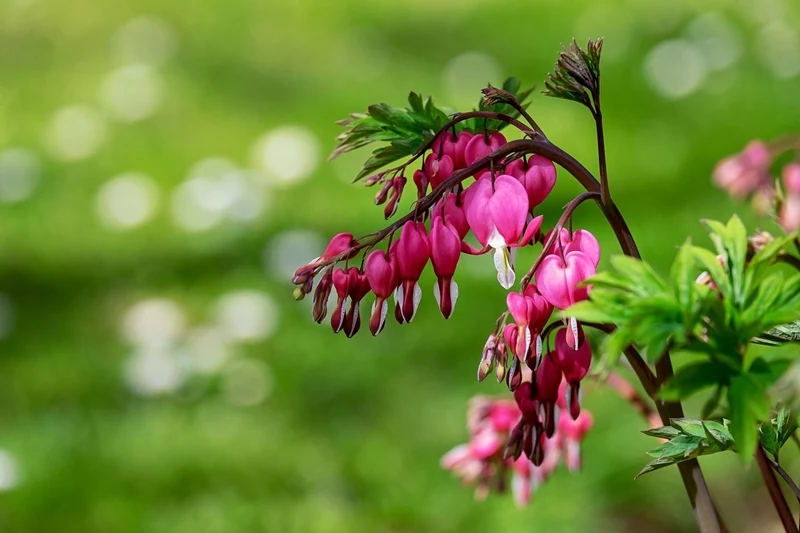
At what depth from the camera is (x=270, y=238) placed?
3.22 meters

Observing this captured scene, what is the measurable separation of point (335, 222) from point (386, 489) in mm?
1318

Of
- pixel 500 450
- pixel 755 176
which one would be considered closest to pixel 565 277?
pixel 500 450

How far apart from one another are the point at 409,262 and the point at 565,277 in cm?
15

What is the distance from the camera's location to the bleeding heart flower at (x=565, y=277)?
31.6 inches

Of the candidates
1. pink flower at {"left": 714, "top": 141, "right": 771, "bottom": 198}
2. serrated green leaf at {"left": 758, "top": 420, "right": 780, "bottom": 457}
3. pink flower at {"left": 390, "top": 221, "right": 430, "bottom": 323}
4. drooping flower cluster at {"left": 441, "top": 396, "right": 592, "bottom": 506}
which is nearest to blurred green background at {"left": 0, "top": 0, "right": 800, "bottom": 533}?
drooping flower cluster at {"left": 441, "top": 396, "right": 592, "bottom": 506}

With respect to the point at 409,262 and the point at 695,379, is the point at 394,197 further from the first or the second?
the point at 695,379

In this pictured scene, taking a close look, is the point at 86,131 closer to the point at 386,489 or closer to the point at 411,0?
the point at 411,0

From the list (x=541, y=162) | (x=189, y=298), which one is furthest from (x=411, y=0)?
(x=541, y=162)

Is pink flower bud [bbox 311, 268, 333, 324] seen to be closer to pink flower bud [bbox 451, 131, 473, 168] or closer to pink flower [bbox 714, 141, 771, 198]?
pink flower bud [bbox 451, 131, 473, 168]

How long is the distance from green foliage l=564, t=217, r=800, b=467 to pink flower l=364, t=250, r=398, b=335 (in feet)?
0.67

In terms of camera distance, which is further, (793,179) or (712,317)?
(793,179)

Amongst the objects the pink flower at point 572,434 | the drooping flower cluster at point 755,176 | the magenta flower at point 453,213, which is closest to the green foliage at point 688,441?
the magenta flower at point 453,213

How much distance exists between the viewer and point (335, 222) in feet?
10.5

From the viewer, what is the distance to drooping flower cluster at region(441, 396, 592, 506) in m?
1.26
